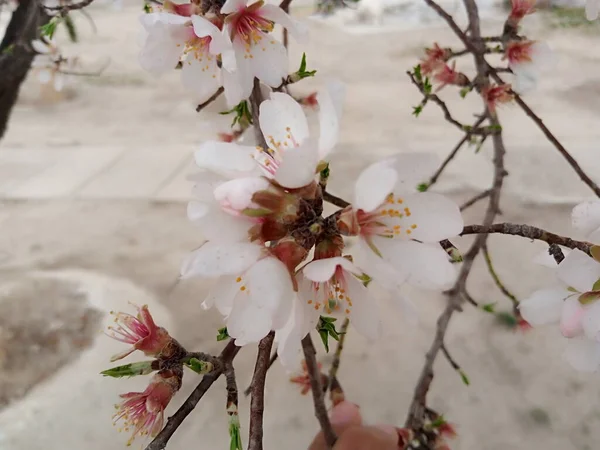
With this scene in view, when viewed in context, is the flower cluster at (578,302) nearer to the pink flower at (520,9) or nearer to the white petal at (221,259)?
the white petal at (221,259)

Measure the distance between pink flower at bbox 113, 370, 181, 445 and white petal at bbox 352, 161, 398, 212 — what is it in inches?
5.2

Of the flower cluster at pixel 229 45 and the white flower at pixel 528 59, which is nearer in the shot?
the flower cluster at pixel 229 45

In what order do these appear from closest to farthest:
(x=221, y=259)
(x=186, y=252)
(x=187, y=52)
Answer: (x=221, y=259), (x=187, y=52), (x=186, y=252)

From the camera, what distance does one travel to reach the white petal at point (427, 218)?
0.21 m

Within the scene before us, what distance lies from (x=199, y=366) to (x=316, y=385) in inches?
5.9

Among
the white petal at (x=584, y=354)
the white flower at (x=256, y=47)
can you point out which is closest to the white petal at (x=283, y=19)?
the white flower at (x=256, y=47)

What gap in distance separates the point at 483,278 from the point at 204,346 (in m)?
0.49

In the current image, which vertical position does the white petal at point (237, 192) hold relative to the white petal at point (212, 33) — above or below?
below

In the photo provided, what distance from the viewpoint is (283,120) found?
0.76 feet

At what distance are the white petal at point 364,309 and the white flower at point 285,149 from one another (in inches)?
2.0

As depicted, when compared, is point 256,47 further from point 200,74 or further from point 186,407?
point 186,407

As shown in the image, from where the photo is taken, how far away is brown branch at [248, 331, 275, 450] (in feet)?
0.77

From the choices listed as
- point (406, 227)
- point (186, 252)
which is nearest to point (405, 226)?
point (406, 227)

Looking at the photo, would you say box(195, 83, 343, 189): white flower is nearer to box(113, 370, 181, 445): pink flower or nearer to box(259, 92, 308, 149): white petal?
box(259, 92, 308, 149): white petal
